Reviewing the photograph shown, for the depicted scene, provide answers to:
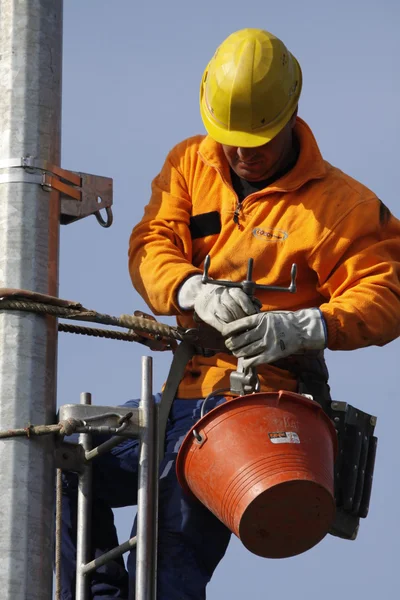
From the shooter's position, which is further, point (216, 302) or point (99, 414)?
point (216, 302)

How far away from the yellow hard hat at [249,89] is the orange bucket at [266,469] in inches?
61.4

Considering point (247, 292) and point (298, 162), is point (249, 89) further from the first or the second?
point (247, 292)

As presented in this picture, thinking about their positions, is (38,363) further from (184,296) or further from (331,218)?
(331,218)

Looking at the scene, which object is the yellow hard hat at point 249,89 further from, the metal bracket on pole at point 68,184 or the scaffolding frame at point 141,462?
the scaffolding frame at point 141,462

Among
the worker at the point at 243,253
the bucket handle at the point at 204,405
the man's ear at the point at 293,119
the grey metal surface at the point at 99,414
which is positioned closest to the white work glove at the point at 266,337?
the worker at the point at 243,253

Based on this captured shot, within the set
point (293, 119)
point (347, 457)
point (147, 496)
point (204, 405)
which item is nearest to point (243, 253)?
point (293, 119)

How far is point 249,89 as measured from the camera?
7.19 metres

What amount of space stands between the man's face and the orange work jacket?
75mm

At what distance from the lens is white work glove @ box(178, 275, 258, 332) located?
6645mm

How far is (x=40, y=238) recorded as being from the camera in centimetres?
604

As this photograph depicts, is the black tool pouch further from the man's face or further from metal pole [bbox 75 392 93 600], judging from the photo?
metal pole [bbox 75 392 93 600]

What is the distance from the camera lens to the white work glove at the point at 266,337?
6.56 metres

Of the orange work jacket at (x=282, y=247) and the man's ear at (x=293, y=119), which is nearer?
the orange work jacket at (x=282, y=247)

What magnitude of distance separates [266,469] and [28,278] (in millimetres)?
1294
